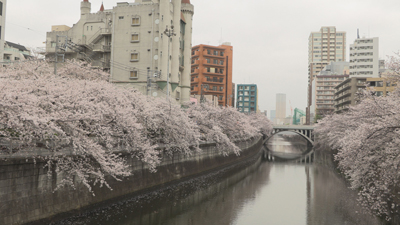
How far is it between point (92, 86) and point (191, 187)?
13091 millimetres

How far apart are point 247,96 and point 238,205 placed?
13716 cm

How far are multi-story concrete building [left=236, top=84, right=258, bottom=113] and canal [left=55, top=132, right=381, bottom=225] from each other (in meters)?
122

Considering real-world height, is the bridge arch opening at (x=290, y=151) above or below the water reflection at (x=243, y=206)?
below

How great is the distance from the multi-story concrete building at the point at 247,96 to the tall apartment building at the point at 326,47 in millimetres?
39721

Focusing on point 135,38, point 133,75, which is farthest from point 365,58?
point 133,75

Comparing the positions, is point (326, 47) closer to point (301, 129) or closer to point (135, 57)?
point (301, 129)

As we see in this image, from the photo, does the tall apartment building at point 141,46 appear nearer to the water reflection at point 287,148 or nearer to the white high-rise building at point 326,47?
the water reflection at point 287,148

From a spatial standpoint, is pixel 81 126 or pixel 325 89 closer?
pixel 81 126

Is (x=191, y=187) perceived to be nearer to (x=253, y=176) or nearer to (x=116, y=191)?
(x=116, y=191)

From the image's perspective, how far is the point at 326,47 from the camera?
596 feet

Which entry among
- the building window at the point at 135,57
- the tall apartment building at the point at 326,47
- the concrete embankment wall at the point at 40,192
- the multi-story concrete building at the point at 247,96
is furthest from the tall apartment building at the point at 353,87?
the tall apartment building at the point at 326,47

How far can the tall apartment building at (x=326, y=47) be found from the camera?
179 meters

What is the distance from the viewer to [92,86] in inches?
936

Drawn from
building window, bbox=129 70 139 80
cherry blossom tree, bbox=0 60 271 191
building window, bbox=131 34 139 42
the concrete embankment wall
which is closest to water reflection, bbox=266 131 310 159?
building window, bbox=129 70 139 80
